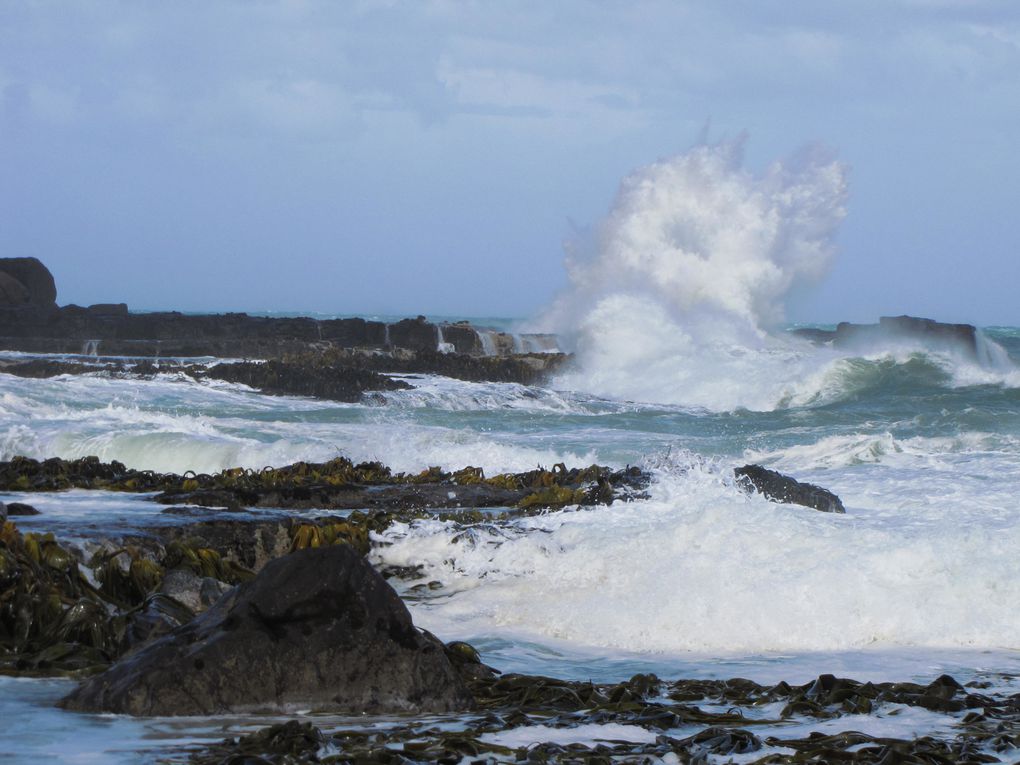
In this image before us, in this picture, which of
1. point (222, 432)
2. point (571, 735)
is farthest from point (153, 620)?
point (222, 432)

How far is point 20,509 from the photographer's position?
759 centimetres

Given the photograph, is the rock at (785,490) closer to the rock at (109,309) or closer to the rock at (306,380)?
the rock at (306,380)

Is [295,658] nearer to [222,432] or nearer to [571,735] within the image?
[571,735]

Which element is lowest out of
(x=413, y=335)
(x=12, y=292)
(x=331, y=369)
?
(x=331, y=369)

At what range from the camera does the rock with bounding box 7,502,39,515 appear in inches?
297

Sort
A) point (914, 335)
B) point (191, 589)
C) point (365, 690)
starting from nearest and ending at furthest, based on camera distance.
Answer: point (365, 690)
point (191, 589)
point (914, 335)

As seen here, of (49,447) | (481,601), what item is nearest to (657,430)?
(49,447)

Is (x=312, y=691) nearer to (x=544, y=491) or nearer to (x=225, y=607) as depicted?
(x=225, y=607)

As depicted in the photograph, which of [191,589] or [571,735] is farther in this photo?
[191,589]

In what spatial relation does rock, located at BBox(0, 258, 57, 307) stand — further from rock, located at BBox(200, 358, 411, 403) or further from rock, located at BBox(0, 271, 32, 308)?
rock, located at BBox(200, 358, 411, 403)

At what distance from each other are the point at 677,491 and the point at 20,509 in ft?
15.4

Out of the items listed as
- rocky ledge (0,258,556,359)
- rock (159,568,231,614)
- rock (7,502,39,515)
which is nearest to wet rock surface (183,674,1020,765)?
rock (159,568,231,614)

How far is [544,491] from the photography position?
965 centimetres

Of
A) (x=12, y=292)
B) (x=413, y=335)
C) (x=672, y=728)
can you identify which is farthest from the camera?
(x=12, y=292)
